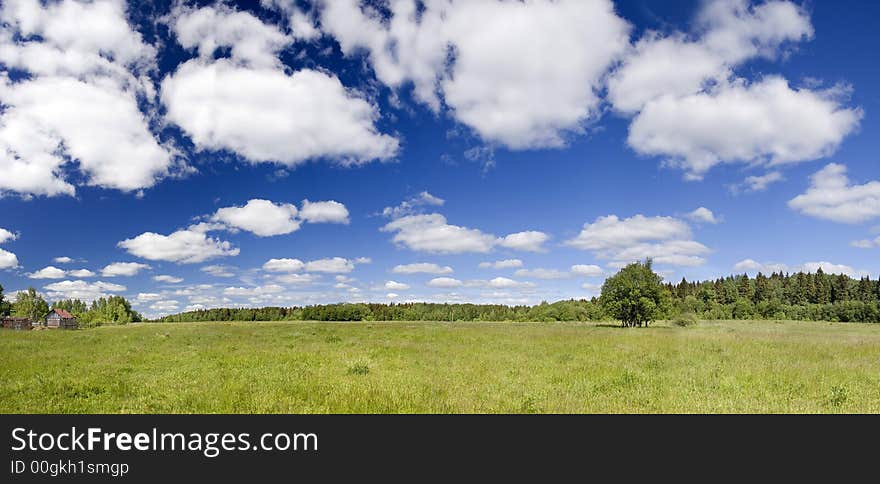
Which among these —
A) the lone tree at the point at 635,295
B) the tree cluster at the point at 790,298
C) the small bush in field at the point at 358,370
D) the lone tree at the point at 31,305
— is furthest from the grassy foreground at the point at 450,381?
the lone tree at the point at 31,305

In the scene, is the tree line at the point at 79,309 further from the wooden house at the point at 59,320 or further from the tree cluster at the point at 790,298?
the tree cluster at the point at 790,298

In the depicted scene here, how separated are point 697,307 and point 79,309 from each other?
204 meters

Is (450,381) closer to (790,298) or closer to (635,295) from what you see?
(635,295)

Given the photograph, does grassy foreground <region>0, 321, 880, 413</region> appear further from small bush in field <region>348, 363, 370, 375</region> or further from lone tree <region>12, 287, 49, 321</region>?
lone tree <region>12, 287, 49, 321</region>

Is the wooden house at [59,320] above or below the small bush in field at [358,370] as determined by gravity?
below

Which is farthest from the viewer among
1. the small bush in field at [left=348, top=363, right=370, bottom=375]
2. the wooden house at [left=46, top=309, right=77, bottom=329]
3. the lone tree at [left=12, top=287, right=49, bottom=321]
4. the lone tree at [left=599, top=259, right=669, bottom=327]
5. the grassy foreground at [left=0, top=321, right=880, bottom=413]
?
the lone tree at [left=12, top=287, right=49, bottom=321]

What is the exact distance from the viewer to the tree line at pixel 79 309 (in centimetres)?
10800

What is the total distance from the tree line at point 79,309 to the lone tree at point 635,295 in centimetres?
10530

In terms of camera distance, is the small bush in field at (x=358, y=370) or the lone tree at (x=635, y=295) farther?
the lone tree at (x=635, y=295)

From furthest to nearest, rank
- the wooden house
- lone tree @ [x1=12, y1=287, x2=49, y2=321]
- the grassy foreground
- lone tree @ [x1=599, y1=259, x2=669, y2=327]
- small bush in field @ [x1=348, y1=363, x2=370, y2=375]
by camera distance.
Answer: lone tree @ [x1=12, y1=287, x2=49, y2=321] → the wooden house → lone tree @ [x1=599, y1=259, x2=669, y2=327] → small bush in field @ [x1=348, y1=363, x2=370, y2=375] → the grassy foreground

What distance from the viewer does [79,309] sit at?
165 metres

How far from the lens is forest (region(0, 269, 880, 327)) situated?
110625 millimetres

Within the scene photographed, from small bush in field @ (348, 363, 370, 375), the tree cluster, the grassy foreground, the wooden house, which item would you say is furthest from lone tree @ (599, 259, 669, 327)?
the wooden house

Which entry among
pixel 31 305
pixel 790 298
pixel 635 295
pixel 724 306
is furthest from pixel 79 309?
pixel 790 298
